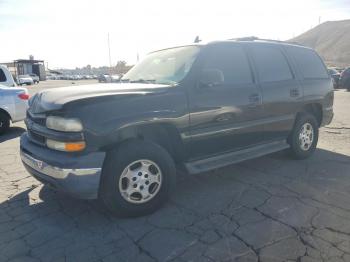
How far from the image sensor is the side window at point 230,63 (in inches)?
174

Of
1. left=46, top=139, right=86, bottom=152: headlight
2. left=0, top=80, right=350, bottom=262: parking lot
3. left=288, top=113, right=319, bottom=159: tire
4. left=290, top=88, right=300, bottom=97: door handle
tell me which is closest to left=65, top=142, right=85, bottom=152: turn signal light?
left=46, top=139, right=86, bottom=152: headlight

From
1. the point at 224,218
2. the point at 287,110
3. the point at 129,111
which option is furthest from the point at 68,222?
the point at 287,110

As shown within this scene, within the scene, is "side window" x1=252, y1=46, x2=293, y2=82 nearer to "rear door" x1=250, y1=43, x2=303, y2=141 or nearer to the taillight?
"rear door" x1=250, y1=43, x2=303, y2=141

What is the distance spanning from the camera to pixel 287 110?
532 centimetres

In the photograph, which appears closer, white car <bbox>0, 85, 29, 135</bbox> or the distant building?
white car <bbox>0, 85, 29, 135</bbox>

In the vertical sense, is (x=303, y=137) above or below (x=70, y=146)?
below

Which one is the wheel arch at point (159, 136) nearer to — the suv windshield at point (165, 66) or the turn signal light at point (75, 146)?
the turn signal light at point (75, 146)

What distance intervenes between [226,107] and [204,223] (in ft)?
4.88

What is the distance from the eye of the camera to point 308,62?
5926 mm

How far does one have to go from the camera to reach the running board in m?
4.09

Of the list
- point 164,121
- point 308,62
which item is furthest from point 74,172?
point 308,62

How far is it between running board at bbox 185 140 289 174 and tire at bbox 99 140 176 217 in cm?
36

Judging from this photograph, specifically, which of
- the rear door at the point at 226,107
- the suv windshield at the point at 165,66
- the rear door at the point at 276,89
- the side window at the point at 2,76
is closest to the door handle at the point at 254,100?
the rear door at the point at 226,107

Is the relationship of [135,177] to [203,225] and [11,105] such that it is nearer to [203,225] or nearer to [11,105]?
[203,225]
